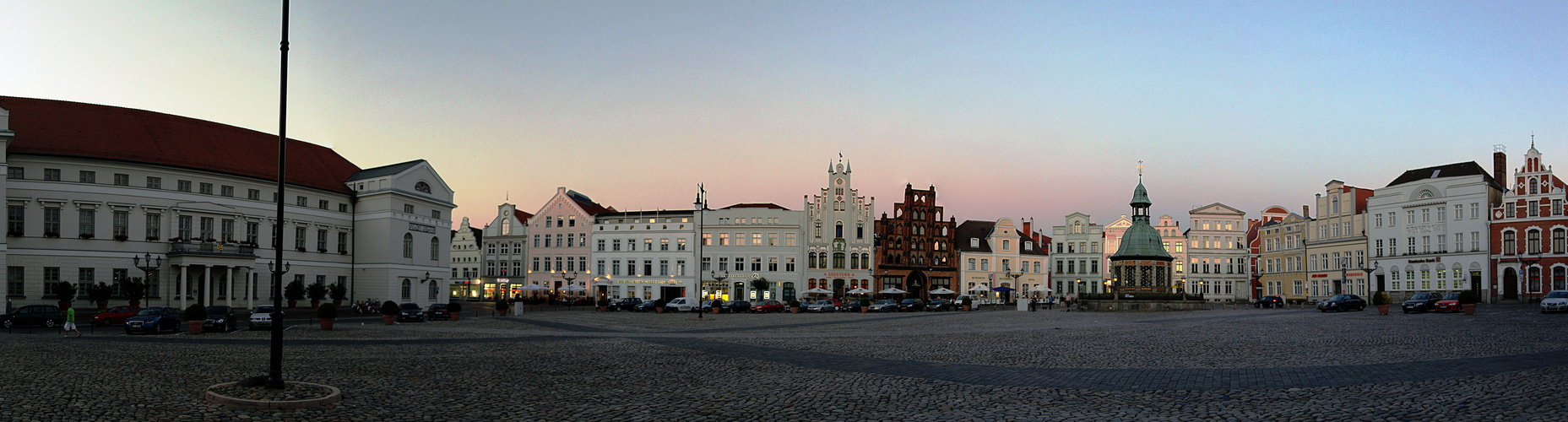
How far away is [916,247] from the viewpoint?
94875 millimetres

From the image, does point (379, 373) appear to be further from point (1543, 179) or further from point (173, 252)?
point (1543, 179)

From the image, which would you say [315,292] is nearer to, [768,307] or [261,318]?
[261,318]

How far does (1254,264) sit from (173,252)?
10270cm

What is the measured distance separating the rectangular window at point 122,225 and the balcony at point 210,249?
2.36 metres

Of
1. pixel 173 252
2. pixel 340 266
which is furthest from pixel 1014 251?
pixel 173 252

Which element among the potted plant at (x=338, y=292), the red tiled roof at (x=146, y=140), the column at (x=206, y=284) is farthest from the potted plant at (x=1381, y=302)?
the red tiled roof at (x=146, y=140)

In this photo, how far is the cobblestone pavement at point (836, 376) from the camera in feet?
Answer: 40.1

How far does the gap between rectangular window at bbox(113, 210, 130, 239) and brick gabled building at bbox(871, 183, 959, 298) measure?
2363 inches

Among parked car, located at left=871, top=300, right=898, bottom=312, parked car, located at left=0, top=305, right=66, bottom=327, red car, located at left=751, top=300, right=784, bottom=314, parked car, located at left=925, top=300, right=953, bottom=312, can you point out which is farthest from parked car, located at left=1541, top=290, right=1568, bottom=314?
parked car, located at left=0, top=305, right=66, bottom=327

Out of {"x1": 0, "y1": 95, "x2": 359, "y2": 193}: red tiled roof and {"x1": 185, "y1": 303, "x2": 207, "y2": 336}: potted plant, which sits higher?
{"x1": 0, "y1": 95, "x2": 359, "y2": 193}: red tiled roof

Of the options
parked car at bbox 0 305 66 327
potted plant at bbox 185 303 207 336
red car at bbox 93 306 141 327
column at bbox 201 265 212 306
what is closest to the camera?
potted plant at bbox 185 303 207 336

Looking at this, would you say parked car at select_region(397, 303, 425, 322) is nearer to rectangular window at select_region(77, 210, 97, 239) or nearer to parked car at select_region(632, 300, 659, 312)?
parked car at select_region(632, 300, 659, 312)

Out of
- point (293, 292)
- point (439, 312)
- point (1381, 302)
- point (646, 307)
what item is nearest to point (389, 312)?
point (439, 312)

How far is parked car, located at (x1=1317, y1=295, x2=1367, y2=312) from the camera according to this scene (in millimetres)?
54250
